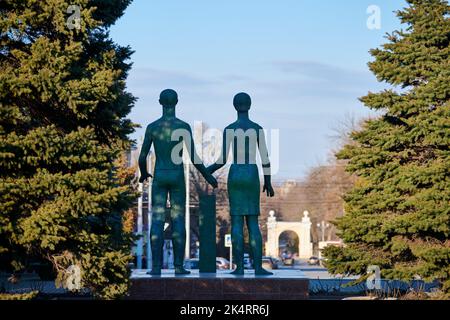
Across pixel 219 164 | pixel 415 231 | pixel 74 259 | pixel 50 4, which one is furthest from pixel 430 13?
pixel 74 259

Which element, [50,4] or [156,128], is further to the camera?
[156,128]

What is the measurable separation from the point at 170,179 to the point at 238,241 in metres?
1.62

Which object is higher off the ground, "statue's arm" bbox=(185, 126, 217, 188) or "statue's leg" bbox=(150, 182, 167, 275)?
"statue's arm" bbox=(185, 126, 217, 188)

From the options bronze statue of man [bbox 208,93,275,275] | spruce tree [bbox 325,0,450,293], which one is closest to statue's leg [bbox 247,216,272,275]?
bronze statue of man [bbox 208,93,275,275]

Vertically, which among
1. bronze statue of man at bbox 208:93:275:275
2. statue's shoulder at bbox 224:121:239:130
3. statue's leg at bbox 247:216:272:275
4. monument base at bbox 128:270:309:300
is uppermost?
statue's shoulder at bbox 224:121:239:130

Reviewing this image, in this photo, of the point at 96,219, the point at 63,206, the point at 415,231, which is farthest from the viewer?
the point at 415,231

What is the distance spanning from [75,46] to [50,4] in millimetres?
1116

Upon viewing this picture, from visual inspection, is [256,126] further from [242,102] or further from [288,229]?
[288,229]

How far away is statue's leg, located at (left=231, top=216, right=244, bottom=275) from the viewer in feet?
48.9

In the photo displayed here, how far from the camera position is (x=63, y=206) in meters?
12.3

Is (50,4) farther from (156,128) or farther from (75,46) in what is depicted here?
(156,128)

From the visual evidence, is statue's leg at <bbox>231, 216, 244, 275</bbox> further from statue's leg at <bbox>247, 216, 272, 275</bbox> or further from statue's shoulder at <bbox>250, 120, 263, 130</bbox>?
statue's shoulder at <bbox>250, 120, 263, 130</bbox>

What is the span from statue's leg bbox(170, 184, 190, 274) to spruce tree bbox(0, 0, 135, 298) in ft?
3.46
